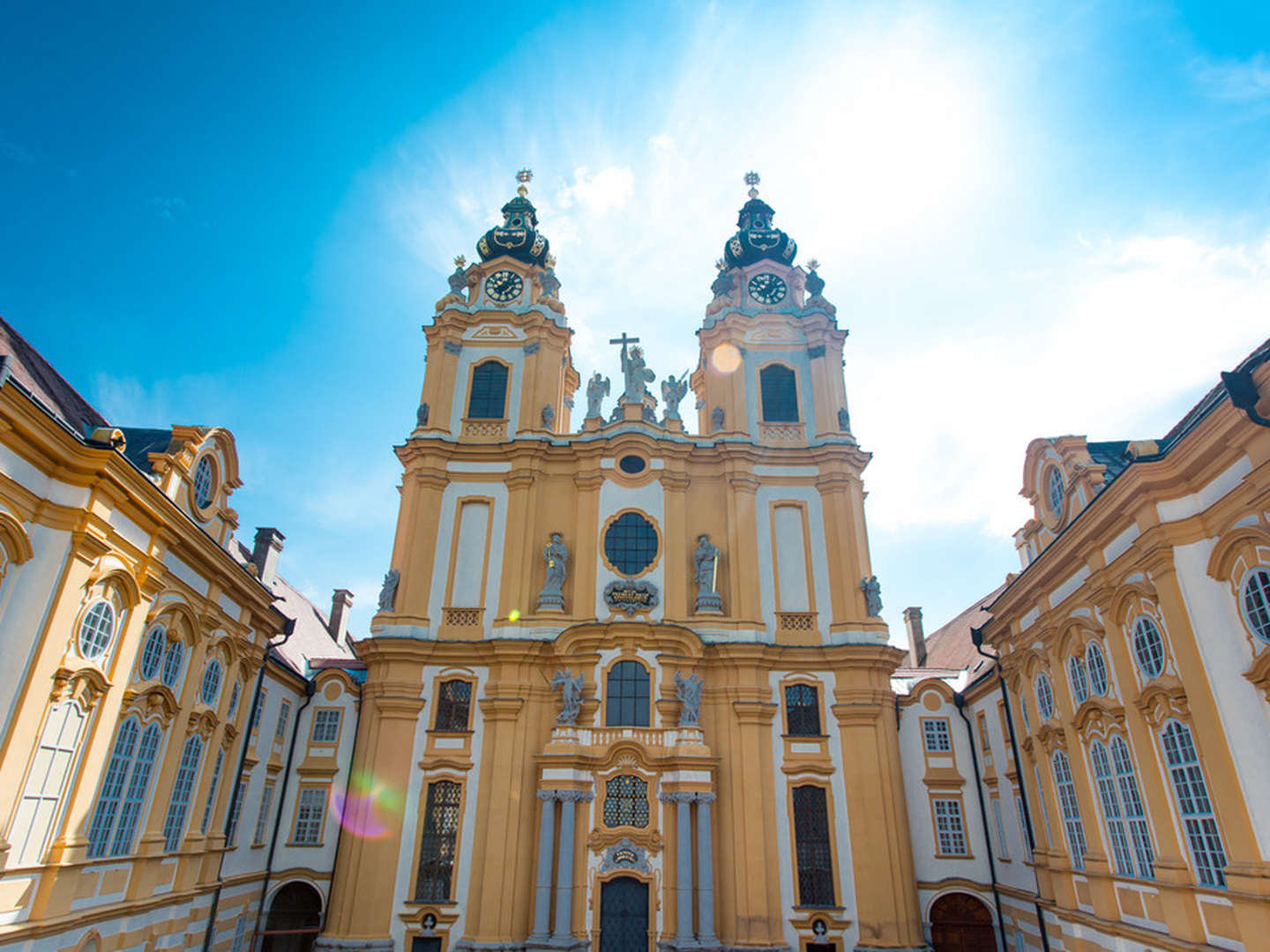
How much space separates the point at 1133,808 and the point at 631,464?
16433 millimetres

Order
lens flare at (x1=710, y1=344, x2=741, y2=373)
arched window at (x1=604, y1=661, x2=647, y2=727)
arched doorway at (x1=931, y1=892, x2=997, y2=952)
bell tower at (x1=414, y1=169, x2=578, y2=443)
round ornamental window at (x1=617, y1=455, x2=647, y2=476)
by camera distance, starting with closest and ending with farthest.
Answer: arched doorway at (x1=931, y1=892, x2=997, y2=952)
arched window at (x1=604, y1=661, x2=647, y2=727)
round ornamental window at (x1=617, y1=455, x2=647, y2=476)
bell tower at (x1=414, y1=169, x2=578, y2=443)
lens flare at (x1=710, y1=344, x2=741, y2=373)

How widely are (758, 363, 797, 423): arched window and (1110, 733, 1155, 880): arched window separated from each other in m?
15.1

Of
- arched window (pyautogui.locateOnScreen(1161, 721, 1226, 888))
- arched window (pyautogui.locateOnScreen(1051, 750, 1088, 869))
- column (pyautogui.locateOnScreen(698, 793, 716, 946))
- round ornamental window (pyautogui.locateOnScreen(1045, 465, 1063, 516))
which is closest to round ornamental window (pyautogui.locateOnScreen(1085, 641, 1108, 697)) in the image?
arched window (pyautogui.locateOnScreen(1161, 721, 1226, 888))

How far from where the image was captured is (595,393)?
27.8 m

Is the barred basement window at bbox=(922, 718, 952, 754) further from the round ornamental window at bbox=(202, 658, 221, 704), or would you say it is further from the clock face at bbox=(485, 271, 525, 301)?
the clock face at bbox=(485, 271, 525, 301)

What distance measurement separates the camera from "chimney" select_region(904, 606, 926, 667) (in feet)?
114

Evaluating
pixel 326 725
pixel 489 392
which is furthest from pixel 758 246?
pixel 326 725

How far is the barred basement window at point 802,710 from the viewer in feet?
74.5

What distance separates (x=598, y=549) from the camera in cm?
2498

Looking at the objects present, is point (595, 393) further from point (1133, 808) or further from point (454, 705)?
point (1133, 808)

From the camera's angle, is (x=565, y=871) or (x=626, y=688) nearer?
(x=565, y=871)

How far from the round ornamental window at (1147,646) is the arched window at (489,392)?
19766 mm

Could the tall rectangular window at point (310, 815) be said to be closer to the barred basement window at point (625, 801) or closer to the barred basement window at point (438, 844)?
the barred basement window at point (438, 844)

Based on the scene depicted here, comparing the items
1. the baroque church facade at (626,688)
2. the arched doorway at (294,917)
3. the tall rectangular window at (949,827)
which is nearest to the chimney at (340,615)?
the baroque church facade at (626,688)
